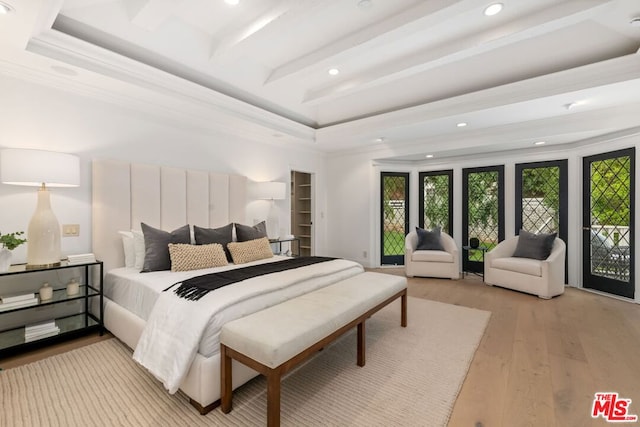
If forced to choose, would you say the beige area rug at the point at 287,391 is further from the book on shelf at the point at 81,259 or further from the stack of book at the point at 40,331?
the book on shelf at the point at 81,259

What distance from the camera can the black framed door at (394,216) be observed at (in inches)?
234

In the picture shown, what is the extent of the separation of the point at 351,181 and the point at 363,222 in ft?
2.80

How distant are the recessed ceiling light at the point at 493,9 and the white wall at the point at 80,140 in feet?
11.0

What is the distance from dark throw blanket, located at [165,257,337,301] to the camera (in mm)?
2039

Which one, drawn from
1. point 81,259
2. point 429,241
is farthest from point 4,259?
point 429,241

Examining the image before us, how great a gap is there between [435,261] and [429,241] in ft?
1.31

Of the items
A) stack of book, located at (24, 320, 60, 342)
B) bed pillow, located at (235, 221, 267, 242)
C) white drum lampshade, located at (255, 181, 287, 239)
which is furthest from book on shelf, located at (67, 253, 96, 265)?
white drum lampshade, located at (255, 181, 287, 239)

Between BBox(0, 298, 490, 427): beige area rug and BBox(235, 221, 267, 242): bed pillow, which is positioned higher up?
BBox(235, 221, 267, 242): bed pillow

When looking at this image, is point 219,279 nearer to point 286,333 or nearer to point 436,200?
point 286,333

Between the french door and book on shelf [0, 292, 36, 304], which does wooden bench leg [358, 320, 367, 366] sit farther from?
the french door

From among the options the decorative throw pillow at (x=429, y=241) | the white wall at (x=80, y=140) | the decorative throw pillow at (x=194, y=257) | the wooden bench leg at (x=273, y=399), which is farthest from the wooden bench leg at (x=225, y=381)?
the decorative throw pillow at (x=429, y=241)

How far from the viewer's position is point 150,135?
3.44m

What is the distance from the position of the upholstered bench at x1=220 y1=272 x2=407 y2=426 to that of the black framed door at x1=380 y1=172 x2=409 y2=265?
144 inches

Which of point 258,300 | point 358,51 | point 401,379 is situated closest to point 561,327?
point 401,379
